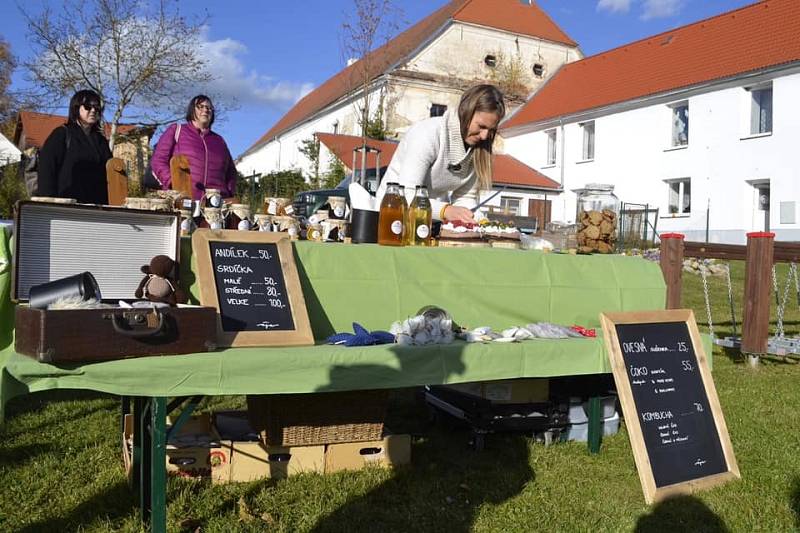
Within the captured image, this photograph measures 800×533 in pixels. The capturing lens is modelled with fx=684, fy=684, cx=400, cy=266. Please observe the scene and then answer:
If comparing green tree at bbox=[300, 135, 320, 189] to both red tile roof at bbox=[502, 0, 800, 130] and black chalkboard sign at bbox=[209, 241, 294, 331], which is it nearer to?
red tile roof at bbox=[502, 0, 800, 130]

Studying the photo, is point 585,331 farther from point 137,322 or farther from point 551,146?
point 551,146

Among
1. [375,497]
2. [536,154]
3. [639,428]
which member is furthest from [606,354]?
[536,154]

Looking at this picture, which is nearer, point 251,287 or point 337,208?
point 251,287

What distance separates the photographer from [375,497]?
9.64 feet

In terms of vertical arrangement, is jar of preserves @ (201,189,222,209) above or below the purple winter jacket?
below

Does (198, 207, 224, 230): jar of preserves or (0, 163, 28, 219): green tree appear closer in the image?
(198, 207, 224, 230): jar of preserves

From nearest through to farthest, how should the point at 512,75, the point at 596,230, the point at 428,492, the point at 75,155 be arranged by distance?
the point at 428,492
the point at 596,230
the point at 75,155
the point at 512,75

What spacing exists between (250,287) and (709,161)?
62.3 ft

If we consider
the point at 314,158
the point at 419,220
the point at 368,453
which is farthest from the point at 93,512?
the point at 314,158

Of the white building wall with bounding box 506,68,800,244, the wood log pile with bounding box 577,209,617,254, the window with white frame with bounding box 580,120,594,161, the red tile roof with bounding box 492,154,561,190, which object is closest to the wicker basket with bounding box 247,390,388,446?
the wood log pile with bounding box 577,209,617,254

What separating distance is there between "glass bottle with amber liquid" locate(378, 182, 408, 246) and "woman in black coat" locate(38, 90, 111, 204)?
191cm

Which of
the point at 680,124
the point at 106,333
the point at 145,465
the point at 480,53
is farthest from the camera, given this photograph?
the point at 480,53

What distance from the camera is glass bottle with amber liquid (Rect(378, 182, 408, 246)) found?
3158mm

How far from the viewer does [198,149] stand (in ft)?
12.7
